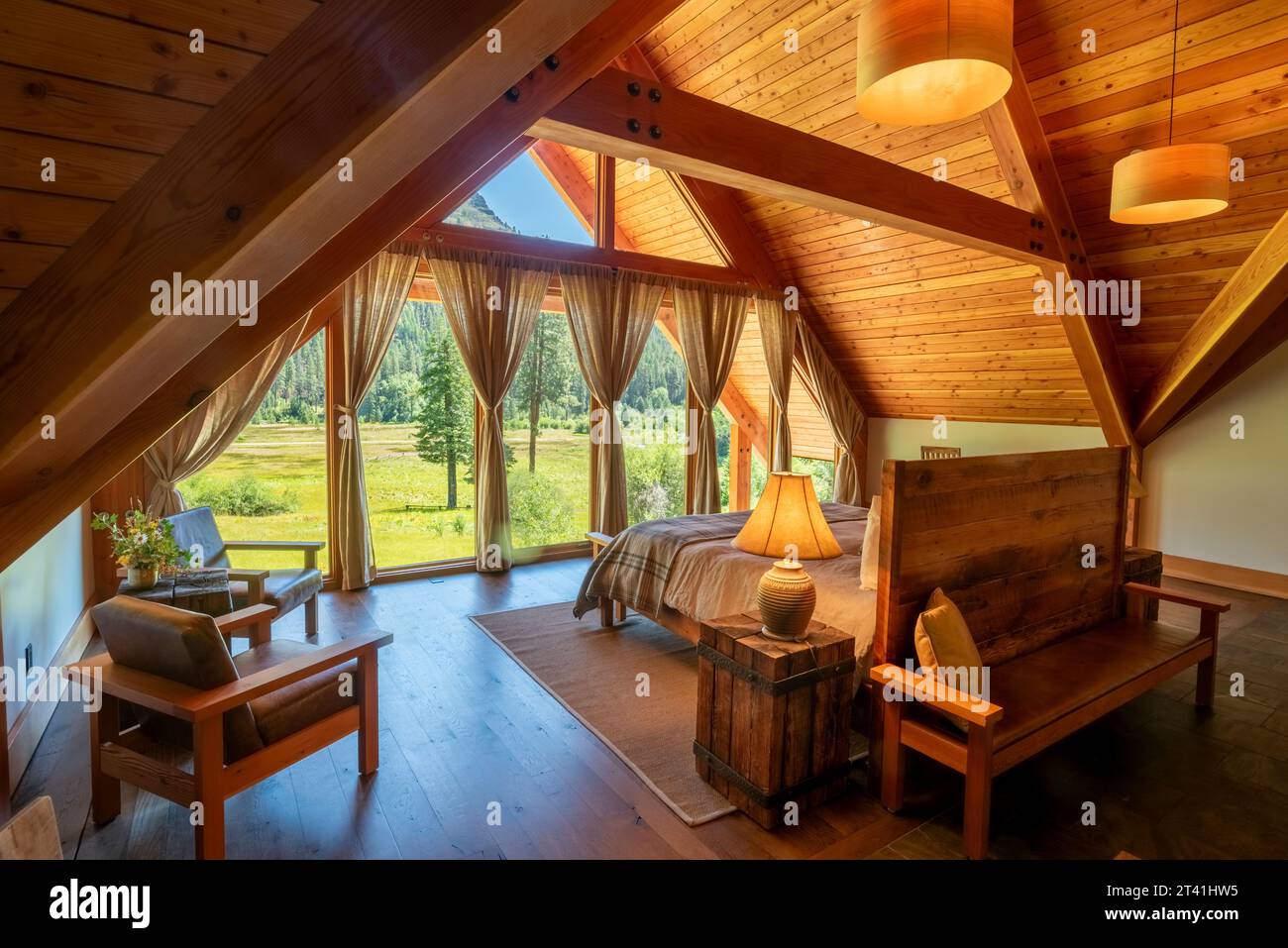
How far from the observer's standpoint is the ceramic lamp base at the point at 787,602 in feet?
7.59

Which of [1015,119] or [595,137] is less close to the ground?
[1015,119]

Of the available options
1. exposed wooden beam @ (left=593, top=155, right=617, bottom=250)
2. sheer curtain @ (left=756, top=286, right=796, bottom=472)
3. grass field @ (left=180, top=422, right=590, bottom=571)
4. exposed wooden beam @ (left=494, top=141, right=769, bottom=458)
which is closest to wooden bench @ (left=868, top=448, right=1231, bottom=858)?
sheer curtain @ (left=756, top=286, right=796, bottom=472)

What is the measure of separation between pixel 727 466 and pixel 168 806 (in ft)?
18.7

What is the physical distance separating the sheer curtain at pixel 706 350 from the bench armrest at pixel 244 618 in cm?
415

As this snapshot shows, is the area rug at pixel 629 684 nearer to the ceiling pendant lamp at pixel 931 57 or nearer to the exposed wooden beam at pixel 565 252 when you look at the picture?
the ceiling pendant lamp at pixel 931 57

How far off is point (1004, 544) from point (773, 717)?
50.5 inches

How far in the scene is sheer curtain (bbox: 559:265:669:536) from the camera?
18.4 feet

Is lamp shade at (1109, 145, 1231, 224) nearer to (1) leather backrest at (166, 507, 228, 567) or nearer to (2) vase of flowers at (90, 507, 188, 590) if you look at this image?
(2) vase of flowers at (90, 507, 188, 590)

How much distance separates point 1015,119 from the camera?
4129 mm

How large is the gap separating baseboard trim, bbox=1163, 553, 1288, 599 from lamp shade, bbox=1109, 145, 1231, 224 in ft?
10.9

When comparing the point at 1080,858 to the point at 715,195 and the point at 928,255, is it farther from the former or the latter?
the point at 715,195

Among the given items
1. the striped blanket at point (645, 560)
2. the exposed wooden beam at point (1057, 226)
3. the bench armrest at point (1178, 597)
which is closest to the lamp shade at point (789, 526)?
the striped blanket at point (645, 560)
